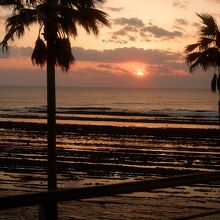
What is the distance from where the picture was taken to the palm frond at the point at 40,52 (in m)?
15.6

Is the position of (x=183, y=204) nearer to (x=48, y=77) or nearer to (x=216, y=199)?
(x=216, y=199)

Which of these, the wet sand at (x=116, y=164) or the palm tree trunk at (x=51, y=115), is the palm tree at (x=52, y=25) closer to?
the palm tree trunk at (x=51, y=115)

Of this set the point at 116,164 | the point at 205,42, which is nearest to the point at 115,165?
the point at 116,164

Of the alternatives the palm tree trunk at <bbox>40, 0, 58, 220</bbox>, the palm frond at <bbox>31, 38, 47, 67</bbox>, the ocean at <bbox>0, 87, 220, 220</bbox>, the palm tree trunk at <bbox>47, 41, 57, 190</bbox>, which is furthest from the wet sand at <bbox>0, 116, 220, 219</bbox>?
the palm frond at <bbox>31, 38, 47, 67</bbox>

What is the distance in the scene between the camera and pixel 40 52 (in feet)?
51.4

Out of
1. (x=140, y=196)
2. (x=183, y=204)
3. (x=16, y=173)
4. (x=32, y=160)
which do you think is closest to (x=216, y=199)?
(x=183, y=204)

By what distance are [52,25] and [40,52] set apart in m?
1.11

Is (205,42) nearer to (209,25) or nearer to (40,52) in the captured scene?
(209,25)

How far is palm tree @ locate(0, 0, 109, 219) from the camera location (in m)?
15.1

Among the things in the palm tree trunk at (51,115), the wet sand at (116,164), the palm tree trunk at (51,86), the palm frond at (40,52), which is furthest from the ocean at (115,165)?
the palm frond at (40,52)

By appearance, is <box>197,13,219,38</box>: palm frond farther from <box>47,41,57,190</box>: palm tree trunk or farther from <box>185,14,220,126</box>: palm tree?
<box>47,41,57,190</box>: palm tree trunk

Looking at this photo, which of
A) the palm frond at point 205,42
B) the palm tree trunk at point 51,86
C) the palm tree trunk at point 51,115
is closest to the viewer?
the palm tree trunk at point 51,86

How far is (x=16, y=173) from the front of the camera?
25047 mm

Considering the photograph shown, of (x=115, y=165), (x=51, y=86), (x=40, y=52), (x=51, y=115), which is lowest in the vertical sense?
(x=115, y=165)
